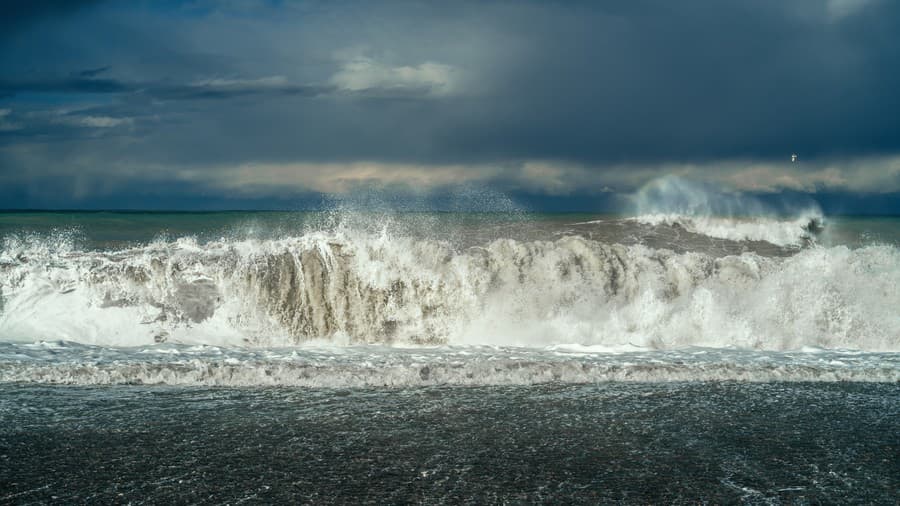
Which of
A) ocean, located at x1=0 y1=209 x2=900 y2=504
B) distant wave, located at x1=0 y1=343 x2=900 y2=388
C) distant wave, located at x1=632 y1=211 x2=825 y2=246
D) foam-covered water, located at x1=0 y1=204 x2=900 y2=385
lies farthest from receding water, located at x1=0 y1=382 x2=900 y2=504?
distant wave, located at x1=632 y1=211 x2=825 y2=246

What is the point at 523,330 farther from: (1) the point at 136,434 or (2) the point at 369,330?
(1) the point at 136,434

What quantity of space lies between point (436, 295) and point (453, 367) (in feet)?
12.5

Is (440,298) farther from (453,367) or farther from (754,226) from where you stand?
(754,226)

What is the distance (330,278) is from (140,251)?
3.52m


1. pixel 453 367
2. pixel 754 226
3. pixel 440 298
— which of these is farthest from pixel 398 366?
pixel 754 226

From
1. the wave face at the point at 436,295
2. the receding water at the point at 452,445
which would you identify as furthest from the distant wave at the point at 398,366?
the wave face at the point at 436,295

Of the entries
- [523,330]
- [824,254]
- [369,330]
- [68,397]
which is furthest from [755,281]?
[68,397]

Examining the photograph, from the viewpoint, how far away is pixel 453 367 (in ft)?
27.3

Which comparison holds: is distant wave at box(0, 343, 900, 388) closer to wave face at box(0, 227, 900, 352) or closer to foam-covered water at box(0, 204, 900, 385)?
foam-covered water at box(0, 204, 900, 385)

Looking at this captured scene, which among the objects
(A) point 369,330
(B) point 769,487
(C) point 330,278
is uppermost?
(C) point 330,278

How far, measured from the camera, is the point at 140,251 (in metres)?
12.5

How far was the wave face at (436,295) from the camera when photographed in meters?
11.1

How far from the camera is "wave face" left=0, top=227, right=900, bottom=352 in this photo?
1106cm

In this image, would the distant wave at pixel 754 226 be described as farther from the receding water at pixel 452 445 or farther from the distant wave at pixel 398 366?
the receding water at pixel 452 445
